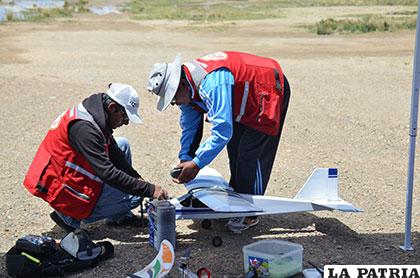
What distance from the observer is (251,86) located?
596 cm

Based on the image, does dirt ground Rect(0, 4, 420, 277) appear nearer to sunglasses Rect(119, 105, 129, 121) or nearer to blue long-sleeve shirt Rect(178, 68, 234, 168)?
blue long-sleeve shirt Rect(178, 68, 234, 168)

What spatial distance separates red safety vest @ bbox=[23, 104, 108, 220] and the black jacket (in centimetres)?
5

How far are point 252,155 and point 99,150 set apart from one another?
4.57 feet

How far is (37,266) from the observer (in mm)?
5184

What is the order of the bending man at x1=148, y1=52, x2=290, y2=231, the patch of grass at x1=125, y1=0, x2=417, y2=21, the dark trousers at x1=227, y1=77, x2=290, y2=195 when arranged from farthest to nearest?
the patch of grass at x1=125, y1=0, x2=417, y2=21, the dark trousers at x1=227, y1=77, x2=290, y2=195, the bending man at x1=148, y1=52, x2=290, y2=231

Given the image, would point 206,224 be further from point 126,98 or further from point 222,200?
A: point 126,98

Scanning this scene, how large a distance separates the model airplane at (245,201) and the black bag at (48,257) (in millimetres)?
942

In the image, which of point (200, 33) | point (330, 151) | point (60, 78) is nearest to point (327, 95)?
point (330, 151)

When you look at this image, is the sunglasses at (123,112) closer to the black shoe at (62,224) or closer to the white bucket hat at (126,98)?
the white bucket hat at (126,98)

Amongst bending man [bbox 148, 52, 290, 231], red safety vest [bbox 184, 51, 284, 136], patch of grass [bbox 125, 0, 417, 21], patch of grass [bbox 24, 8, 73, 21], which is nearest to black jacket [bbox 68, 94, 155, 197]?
bending man [bbox 148, 52, 290, 231]

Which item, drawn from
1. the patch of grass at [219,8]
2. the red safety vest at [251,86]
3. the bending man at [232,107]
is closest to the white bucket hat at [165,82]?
the bending man at [232,107]

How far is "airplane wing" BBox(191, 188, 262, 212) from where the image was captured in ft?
19.3

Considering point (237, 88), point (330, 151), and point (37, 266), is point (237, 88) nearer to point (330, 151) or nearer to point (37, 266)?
point (37, 266)

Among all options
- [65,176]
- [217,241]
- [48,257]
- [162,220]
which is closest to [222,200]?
[217,241]
